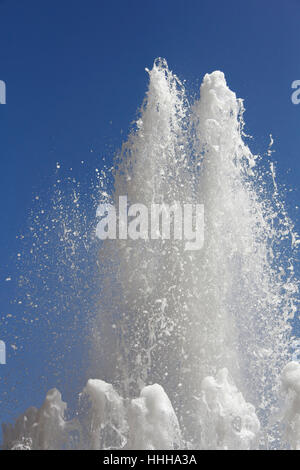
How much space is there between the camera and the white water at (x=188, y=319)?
10367mm

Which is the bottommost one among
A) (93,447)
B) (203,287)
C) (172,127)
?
(93,447)

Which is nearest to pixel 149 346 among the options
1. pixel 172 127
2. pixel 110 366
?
pixel 110 366

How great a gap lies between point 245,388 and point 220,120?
726 cm

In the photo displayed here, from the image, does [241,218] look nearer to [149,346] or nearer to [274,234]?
[274,234]

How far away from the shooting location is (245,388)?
12.1 meters

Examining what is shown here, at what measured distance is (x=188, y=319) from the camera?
12.3m

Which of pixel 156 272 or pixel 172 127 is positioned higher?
pixel 172 127

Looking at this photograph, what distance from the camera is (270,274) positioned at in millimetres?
13984

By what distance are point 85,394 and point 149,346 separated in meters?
1.86

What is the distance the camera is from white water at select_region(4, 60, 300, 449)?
10367mm
